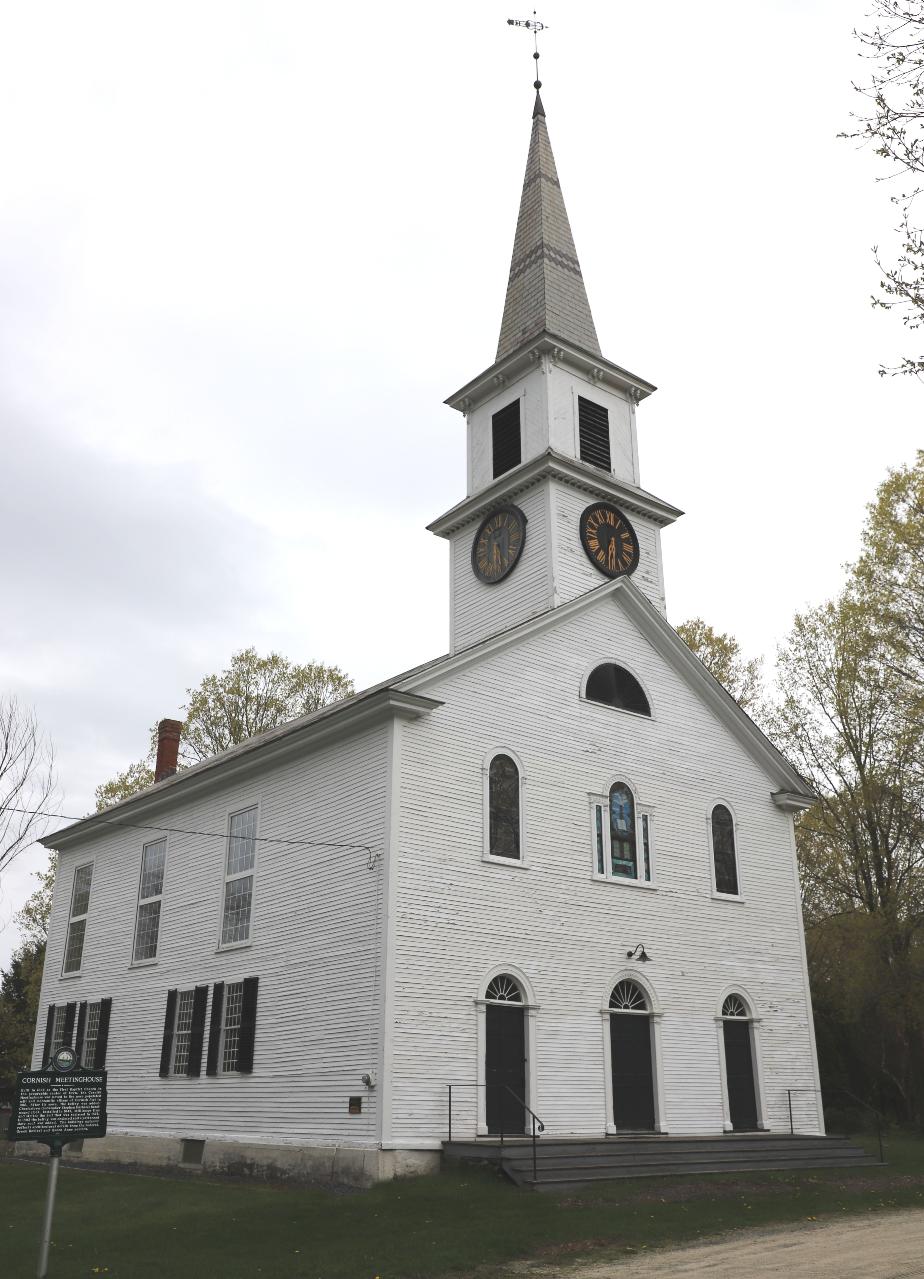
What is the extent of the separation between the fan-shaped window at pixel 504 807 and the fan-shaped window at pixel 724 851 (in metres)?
5.26

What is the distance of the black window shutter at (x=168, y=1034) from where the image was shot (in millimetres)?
22297

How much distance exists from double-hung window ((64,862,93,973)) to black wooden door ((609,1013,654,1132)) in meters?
13.2

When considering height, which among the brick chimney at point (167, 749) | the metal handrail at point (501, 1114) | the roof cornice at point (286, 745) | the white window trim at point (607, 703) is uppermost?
the brick chimney at point (167, 749)

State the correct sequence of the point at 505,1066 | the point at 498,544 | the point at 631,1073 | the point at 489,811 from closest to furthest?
the point at 505,1066
the point at 489,811
the point at 631,1073
the point at 498,544

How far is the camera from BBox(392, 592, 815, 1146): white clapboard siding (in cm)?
1822

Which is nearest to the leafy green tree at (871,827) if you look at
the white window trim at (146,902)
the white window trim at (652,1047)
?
the white window trim at (652,1047)

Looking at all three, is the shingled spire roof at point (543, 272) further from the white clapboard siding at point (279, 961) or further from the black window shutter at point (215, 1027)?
the black window shutter at point (215, 1027)

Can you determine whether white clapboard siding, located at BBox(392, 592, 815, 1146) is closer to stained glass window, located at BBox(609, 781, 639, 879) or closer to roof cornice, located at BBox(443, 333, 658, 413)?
stained glass window, located at BBox(609, 781, 639, 879)

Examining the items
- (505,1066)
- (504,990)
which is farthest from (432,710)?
(505,1066)

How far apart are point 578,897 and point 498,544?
8620 mm

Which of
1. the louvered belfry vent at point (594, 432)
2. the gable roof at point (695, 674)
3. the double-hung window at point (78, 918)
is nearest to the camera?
the gable roof at point (695, 674)

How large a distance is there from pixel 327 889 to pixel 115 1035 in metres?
8.27

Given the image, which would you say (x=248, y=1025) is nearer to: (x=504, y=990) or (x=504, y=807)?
(x=504, y=990)

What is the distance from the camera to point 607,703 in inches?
894
